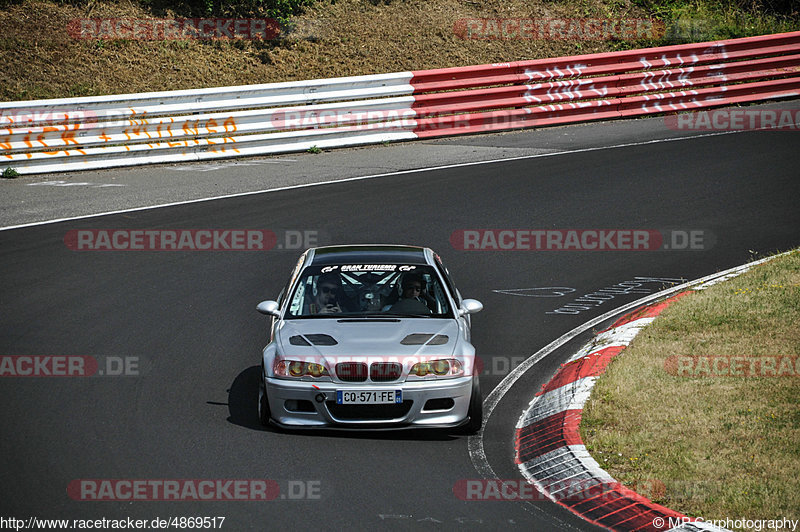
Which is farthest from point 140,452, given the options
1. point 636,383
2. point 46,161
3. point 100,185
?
point 46,161

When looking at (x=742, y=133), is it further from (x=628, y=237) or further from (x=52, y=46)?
(x=52, y=46)

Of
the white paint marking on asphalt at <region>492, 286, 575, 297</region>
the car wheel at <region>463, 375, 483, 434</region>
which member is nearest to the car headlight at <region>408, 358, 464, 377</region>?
the car wheel at <region>463, 375, 483, 434</region>

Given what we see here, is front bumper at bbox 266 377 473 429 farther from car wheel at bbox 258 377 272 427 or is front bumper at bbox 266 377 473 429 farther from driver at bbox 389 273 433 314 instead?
driver at bbox 389 273 433 314

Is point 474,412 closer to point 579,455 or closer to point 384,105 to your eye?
point 579,455

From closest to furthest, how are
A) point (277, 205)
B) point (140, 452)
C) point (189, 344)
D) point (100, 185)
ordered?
point (140, 452)
point (189, 344)
point (277, 205)
point (100, 185)

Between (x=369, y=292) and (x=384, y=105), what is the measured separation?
439 inches

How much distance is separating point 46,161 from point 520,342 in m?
10.7

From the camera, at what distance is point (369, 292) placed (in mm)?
8773

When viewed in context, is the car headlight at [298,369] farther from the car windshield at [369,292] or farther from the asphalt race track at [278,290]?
the car windshield at [369,292]

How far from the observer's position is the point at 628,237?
44.1 ft

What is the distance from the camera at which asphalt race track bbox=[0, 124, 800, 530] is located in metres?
6.37

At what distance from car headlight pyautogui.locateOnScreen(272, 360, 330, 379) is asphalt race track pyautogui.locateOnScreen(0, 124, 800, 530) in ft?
1.62

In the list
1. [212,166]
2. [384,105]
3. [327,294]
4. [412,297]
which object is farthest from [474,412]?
[384,105]

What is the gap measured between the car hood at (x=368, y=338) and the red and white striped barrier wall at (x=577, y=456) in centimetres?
Result: 100
